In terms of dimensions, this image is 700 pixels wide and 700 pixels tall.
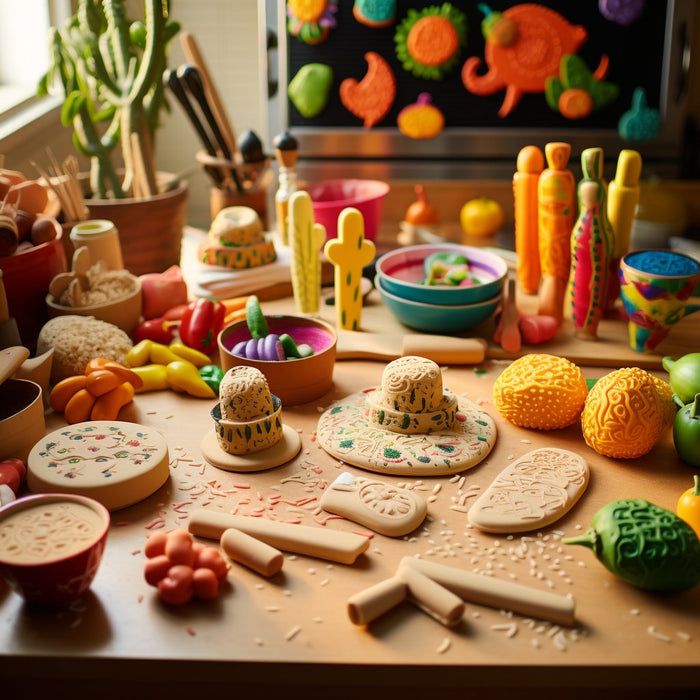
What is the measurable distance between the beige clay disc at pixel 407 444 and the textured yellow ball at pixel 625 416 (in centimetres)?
12

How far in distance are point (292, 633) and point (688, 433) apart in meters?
0.50

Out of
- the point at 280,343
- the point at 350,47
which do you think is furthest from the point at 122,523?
the point at 350,47

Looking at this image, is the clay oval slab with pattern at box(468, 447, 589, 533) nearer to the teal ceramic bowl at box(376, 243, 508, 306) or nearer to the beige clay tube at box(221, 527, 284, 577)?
the beige clay tube at box(221, 527, 284, 577)

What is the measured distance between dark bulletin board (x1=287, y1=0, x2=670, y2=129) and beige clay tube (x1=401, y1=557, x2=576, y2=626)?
1.23 meters

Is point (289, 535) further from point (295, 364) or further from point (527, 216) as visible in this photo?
point (527, 216)

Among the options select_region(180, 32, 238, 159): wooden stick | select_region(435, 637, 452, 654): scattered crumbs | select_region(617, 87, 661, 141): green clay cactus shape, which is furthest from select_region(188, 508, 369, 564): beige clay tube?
select_region(617, 87, 661, 141): green clay cactus shape

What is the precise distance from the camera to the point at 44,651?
68cm

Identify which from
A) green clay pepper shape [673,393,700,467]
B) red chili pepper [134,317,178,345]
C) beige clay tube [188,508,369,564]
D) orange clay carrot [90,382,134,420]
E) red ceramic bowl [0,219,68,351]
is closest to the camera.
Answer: beige clay tube [188,508,369,564]

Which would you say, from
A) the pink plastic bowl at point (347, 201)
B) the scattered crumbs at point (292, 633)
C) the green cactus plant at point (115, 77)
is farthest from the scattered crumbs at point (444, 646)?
the green cactus plant at point (115, 77)

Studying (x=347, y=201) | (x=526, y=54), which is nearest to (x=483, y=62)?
(x=526, y=54)

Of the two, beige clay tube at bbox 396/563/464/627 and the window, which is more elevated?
the window

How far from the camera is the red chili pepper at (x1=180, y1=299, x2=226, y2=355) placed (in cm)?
121

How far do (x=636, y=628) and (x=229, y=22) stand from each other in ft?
6.14

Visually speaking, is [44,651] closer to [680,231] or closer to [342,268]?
[342,268]
